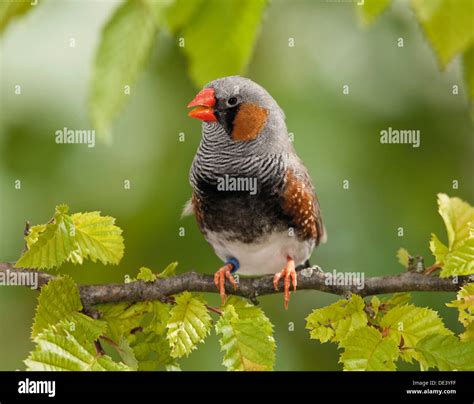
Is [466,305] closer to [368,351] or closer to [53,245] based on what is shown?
[368,351]

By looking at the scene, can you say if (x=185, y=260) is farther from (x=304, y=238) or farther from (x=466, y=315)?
(x=466, y=315)

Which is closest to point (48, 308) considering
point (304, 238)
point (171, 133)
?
point (304, 238)

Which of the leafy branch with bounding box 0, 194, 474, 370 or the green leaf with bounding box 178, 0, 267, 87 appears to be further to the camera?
the leafy branch with bounding box 0, 194, 474, 370

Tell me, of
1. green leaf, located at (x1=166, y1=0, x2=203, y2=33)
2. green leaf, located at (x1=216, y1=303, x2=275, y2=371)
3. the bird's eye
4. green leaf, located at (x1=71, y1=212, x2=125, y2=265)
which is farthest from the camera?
the bird's eye

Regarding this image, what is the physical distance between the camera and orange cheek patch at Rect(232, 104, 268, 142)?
2.08 metres

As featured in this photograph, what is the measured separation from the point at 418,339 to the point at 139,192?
1.91 meters

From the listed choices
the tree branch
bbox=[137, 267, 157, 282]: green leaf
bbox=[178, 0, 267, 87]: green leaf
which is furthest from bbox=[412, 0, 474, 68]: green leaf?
bbox=[137, 267, 157, 282]: green leaf

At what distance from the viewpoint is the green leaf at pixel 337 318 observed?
1515mm

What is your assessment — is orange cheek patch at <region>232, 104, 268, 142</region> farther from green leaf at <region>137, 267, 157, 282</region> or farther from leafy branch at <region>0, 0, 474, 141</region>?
leafy branch at <region>0, 0, 474, 141</region>

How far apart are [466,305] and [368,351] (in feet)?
0.88

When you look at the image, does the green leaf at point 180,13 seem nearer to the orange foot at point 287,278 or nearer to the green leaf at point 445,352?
the green leaf at point 445,352

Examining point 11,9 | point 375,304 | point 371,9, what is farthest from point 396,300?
point 11,9

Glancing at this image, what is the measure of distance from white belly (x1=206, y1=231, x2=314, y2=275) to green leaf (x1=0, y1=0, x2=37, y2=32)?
1435 millimetres

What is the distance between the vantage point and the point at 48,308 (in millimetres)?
1455
